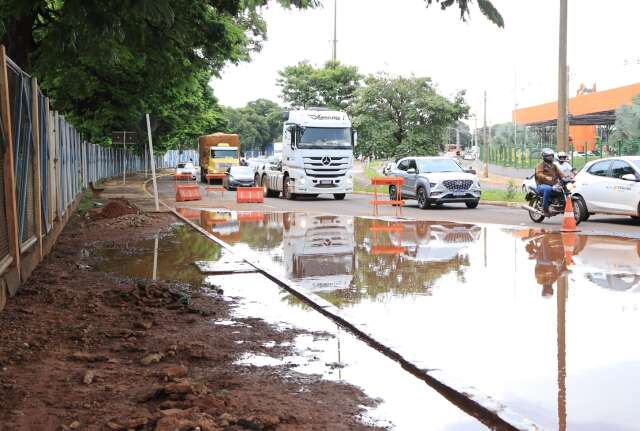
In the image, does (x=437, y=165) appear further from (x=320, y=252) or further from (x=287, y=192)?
(x=320, y=252)

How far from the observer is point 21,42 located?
49.9 feet

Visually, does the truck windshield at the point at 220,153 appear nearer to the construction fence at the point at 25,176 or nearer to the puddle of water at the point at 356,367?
the construction fence at the point at 25,176

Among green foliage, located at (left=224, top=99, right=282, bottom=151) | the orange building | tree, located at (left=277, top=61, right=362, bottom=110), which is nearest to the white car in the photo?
the orange building

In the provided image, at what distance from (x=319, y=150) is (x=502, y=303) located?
21.0m

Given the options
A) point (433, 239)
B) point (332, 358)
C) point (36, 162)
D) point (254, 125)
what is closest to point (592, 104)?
point (433, 239)

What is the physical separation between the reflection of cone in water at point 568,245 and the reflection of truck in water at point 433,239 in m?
1.68

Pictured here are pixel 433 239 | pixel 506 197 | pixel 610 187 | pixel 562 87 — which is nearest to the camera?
pixel 433 239

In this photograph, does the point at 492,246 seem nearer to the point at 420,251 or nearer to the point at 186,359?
the point at 420,251

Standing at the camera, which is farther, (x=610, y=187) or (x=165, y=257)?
(x=610, y=187)

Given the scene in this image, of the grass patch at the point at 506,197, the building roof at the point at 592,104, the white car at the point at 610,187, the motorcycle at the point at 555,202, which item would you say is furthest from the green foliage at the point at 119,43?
the building roof at the point at 592,104

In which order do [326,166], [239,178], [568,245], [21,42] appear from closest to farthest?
[568,245] → [21,42] → [326,166] → [239,178]

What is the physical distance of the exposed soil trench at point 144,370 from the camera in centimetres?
434

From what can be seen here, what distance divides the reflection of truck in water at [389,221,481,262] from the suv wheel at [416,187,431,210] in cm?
557

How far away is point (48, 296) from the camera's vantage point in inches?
315
